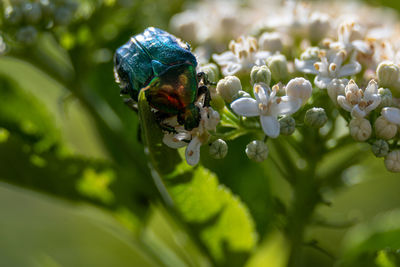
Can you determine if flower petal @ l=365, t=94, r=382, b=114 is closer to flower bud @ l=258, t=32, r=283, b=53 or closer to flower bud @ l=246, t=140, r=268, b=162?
Result: flower bud @ l=246, t=140, r=268, b=162

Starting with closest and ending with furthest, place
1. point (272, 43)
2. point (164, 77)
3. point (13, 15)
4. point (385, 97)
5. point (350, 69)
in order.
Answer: point (164, 77) → point (385, 97) → point (350, 69) → point (272, 43) → point (13, 15)

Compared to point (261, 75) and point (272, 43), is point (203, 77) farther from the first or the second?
point (272, 43)

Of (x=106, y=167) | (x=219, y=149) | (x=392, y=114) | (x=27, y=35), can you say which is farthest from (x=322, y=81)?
(x=27, y=35)

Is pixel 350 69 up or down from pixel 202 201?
up

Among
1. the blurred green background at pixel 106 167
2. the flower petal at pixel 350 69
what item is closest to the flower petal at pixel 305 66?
the flower petal at pixel 350 69

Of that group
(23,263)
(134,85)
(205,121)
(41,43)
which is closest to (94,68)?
(41,43)

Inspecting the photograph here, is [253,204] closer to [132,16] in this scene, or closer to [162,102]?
[162,102]

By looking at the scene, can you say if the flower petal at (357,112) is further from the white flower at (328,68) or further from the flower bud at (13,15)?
the flower bud at (13,15)
